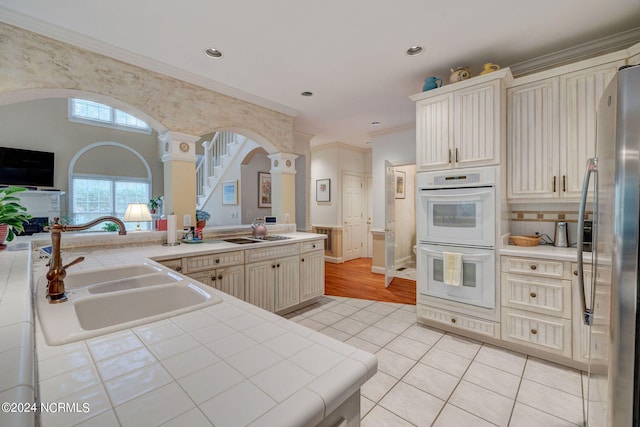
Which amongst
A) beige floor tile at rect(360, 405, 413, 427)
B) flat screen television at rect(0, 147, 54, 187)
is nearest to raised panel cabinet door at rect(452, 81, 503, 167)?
beige floor tile at rect(360, 405, 413, 427)

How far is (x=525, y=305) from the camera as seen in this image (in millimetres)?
2383

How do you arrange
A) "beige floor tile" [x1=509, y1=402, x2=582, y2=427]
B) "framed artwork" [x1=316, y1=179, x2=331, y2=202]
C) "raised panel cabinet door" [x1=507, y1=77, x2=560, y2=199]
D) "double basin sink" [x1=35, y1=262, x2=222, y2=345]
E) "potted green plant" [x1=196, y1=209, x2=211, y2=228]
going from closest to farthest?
"double basin sink" [x1=35, y1=262, x2=222, y2=345] < "beige floor tile" [x1=509, y1=402, x2=582, y2=427] < "raised panel cabinet door" [x1=507, y1=77, x2=560, y2=199] < "potted green plant" [x1=196, y1=209, x2=211, y2=228] < "framed artwork" [x1=316, y1=179, x2=331, y2=202]

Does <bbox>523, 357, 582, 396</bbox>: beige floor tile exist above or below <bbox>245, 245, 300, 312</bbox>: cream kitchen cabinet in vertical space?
below

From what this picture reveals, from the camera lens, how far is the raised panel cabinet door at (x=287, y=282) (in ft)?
10.4

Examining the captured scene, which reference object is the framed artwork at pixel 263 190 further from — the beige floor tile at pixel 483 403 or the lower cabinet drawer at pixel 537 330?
the beige floor tile at pixel 483 403

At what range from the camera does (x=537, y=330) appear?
2322mm

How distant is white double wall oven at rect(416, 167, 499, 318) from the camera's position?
2.54 m

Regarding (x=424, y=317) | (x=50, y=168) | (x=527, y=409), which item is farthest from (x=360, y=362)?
(x=50, y=168)

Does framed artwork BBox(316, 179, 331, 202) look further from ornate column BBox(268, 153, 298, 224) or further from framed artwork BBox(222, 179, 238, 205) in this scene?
ornate column BBox(268, 153, 298, 224)

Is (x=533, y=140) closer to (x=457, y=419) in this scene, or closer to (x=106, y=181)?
(x=457, y=419)

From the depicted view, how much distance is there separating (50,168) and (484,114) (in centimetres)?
826

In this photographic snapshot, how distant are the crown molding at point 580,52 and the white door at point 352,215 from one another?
12.8ft

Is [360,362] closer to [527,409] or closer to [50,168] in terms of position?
[527,409]

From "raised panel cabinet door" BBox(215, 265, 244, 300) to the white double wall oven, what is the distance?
188 centimetres
